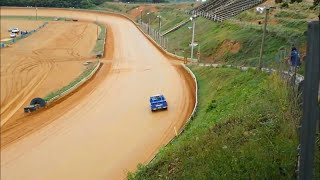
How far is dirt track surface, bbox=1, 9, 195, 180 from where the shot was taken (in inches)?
567

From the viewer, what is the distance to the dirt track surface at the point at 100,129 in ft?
47.2

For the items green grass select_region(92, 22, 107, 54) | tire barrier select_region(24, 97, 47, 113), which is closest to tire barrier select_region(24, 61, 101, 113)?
tire barrier select_region(24, 97, 47, 113)

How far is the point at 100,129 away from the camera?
18.5 m

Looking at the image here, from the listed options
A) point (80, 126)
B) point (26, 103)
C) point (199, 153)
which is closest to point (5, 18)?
point (199, 153)

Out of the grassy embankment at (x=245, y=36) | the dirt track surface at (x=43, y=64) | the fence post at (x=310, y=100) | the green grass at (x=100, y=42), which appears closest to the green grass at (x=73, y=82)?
the dirt track surface at (x=43, y=64)

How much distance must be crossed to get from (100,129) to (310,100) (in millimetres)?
15701

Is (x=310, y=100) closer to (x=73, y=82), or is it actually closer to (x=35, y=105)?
(x=35, y=105)

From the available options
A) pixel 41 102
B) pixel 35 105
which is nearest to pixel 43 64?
pixel 41 102

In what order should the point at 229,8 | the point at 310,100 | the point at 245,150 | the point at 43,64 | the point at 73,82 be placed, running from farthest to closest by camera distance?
the point at 229,8, the point at 43,64, the point at 73,82, the point at 245,150, the point at 310,100

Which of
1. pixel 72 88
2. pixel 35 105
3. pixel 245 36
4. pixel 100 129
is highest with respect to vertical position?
pixel 245 36

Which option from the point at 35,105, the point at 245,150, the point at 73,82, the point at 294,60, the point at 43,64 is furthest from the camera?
the point at 43,64

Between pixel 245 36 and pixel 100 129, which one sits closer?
pixel 100 129

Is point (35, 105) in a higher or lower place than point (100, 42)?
lower

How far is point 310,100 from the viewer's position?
3668mm
